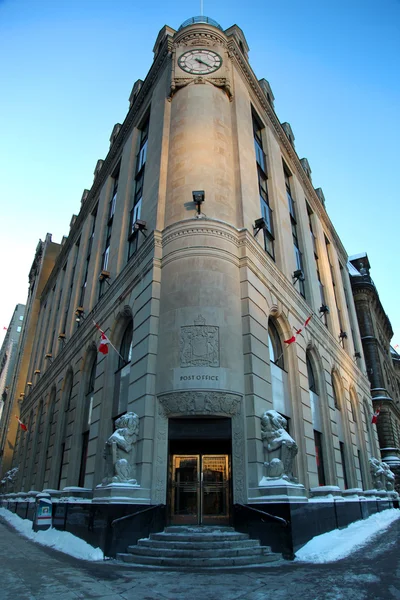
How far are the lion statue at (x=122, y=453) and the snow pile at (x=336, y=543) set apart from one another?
593cm

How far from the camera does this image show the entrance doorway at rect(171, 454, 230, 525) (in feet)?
47.1

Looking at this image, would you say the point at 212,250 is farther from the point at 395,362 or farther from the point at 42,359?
the point at 395,362

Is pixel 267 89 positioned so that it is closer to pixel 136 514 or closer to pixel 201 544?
pixel 136 514

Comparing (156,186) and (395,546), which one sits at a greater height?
(156,186)

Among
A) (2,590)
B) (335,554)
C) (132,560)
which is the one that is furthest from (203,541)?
(2,590)

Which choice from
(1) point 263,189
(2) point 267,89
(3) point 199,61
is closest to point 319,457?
(1) point 263,189

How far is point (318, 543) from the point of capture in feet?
44.1

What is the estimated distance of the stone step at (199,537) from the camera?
1177 centimetres

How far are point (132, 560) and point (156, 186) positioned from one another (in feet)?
51.8

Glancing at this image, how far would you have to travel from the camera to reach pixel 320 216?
37.7 m

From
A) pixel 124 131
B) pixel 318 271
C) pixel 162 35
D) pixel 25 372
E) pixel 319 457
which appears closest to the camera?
pixel 319 457

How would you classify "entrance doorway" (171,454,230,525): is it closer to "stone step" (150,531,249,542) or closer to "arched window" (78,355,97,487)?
"stone step" (150,531,249,542)

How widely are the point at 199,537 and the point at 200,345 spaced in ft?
20.5

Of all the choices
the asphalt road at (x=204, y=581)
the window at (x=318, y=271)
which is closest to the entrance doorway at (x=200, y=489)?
the asphalt road at (x=204, y=581)
